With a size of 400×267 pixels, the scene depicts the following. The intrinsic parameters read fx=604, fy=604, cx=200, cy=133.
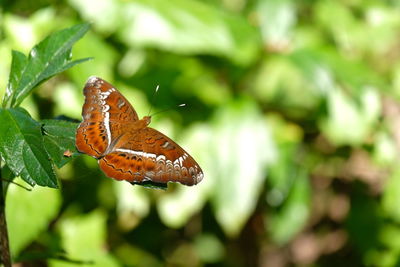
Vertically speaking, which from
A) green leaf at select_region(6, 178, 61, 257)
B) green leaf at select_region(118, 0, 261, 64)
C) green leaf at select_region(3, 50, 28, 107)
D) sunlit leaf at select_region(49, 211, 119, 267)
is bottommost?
sunlit leaf at select_region(49, 211, 119, 267)

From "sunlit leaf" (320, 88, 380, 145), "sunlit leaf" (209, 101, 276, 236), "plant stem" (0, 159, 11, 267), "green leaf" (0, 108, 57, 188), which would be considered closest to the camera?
"green leaf" (0, 108, 57, 188)

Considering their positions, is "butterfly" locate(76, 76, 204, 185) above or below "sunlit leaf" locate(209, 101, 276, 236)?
above

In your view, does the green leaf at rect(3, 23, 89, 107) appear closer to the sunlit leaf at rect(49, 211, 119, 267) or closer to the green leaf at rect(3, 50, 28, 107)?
the green leaf at rect(3, 50, 28, 107)

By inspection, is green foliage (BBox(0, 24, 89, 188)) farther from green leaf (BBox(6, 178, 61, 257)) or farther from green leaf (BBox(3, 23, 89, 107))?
green leaf (BBox(6, 178, 61, 257))

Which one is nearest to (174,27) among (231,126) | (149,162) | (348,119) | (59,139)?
(231,126)

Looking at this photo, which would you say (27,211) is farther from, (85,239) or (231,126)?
(231,126)

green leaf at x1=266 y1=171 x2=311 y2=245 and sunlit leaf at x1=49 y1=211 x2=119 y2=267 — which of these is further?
green leaf at x1=266 y1=171 x2=311 y2=245

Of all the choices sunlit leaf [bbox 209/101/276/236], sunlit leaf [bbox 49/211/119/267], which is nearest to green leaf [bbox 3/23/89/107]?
sunlit leaf [bbox 49/211/119/267]

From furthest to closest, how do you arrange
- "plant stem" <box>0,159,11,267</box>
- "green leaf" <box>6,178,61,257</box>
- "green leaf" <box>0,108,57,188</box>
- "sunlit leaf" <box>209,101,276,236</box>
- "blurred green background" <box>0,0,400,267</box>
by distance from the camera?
"sunlit leaf" <box>209,101,276,236</box> < "blurred green background" <box>0,0,400,267</box> < "green leaf" <box>6,178,61,257</box> < "plant stem" <box>0,159,11,267</box> < "green leaf" <box>0,108,57,188</box>
